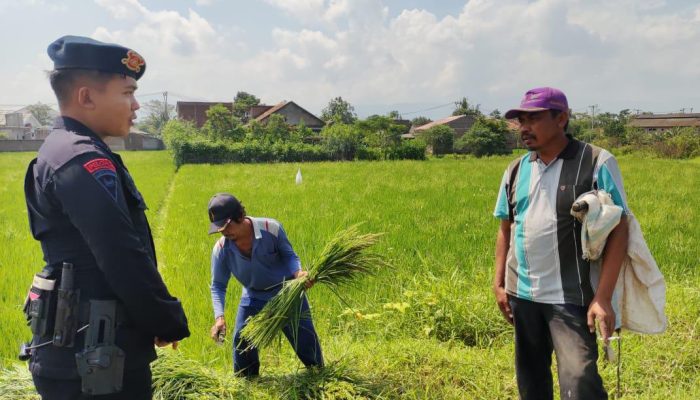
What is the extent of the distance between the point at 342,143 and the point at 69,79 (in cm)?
2712

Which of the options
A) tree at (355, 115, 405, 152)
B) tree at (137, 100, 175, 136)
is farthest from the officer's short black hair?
tree at (137, 100, 175, 136)

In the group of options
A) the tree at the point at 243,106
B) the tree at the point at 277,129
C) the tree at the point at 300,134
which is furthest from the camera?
the tree at the point at 243,106

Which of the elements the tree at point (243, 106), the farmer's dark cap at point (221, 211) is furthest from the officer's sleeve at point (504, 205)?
the tree at point (243, 106)

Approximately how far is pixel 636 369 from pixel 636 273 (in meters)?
1.21

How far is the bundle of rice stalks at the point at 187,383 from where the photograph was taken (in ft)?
7.97

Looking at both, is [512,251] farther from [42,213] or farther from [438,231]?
[438,231]

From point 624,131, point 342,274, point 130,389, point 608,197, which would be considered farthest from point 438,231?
point 624,131

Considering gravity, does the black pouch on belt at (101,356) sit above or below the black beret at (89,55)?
below

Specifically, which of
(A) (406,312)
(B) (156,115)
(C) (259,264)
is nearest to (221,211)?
(C) (259,264)

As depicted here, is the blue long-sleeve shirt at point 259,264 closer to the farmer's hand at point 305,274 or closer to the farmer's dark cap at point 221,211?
the farmer's hand at point 305,274

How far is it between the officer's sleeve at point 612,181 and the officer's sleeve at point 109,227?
1.71 metres

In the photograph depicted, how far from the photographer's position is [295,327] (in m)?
2.34

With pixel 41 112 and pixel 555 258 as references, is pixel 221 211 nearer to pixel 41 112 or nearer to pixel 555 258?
pixel 555 258

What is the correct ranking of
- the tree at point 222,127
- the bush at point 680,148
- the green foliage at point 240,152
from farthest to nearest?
the tree at point 222,127 → the bush at point 680,148 → the green foliage at point 240,152
